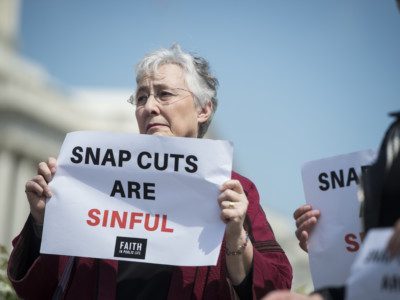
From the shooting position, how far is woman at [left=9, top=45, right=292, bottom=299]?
4.37 metres

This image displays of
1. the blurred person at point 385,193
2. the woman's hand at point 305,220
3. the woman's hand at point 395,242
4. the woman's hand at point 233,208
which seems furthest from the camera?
the woman's hand at point 305,220

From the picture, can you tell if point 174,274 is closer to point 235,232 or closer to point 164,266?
point 164,266

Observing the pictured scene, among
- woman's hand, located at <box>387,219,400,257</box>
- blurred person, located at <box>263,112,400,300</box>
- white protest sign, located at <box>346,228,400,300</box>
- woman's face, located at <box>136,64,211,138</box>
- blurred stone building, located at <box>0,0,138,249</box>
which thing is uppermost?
blurred stone building, located at <box>0,0,138,249</box>

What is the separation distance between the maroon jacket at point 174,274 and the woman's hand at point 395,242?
1500 millimetres

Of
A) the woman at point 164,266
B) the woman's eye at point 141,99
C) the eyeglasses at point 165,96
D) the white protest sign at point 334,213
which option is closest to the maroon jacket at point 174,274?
the woman at point 164,266

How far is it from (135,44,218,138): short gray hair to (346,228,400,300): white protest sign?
7.52 feet

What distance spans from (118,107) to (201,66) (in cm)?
5822

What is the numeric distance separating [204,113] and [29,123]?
2142 inches

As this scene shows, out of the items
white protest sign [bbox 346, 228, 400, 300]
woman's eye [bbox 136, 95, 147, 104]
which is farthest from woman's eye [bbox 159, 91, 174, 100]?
white protest sign [bbox 346, 228, 400, 300]

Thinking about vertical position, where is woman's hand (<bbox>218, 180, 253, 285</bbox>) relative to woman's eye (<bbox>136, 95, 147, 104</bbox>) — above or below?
below

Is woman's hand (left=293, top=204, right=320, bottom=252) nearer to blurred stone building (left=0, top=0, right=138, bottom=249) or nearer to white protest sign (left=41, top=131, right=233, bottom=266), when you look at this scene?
white protest sign (left=41, top=131, right=233, bottom=266)

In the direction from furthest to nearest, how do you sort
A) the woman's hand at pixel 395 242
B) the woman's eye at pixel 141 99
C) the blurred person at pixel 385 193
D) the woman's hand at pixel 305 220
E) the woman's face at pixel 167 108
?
the woman's eye at pixel 141 99
the woman's face at pixel 167 108
the woman's hand at pixel 305 220
the blurred person at pixel 385 193
the woman's hand at pixel 395 242

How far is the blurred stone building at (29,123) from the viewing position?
56000mm

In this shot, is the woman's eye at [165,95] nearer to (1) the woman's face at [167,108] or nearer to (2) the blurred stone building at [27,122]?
(1) the woman's face at [167,108]
